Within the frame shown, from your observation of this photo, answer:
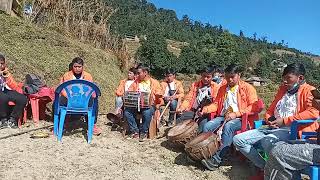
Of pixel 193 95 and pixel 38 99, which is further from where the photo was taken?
pixel 38 99

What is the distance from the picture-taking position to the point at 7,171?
15.9 feet

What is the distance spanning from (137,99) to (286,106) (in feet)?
7.89

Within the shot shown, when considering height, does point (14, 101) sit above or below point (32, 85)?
below

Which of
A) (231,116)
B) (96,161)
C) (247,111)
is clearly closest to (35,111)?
(96,161)

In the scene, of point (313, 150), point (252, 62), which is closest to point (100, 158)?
point (313, 150)

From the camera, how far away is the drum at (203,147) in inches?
204

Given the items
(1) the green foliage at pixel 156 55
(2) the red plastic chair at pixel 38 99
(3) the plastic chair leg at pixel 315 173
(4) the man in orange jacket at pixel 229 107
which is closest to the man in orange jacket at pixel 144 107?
(4) the man in orange jacket at pixel 229 107

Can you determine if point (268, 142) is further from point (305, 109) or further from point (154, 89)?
point (154, 89)

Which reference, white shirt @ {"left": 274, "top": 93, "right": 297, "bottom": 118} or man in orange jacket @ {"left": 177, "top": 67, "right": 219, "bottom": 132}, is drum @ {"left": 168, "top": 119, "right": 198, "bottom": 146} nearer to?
man in orange jacket @ {"left": 177, "top": 67, "right": 219, "bottom": 132}

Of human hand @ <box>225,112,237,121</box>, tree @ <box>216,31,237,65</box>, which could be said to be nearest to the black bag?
human hand @ <box>225,112,237,121</box>

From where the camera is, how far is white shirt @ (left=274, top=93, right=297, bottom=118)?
495cm

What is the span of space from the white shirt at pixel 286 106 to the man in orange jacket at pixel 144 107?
2211mm

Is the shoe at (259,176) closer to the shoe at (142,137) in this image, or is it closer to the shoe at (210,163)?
the shoe at (210,163)

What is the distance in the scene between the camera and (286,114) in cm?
502
